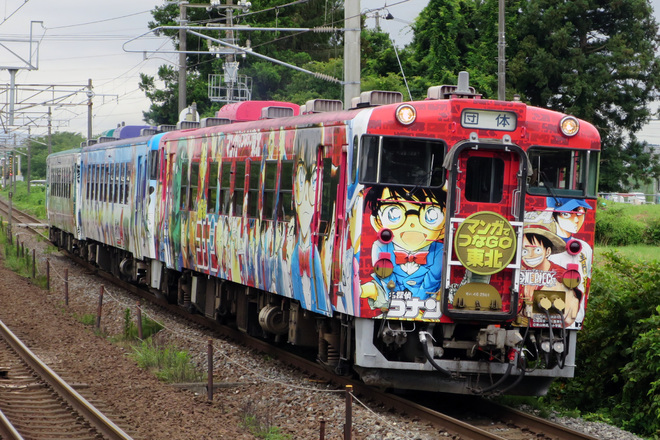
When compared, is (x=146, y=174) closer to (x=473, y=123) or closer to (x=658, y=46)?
(x=473, y=123)

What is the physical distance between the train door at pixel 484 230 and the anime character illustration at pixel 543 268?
0.70 ft

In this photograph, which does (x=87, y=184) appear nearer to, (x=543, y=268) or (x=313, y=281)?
(x=313, y=281)

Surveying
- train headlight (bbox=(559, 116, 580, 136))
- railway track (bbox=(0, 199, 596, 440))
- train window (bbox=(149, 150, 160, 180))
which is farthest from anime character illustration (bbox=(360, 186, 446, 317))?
train window (bbox=(149, 150, 160, 180))

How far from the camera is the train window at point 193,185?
1573 cm

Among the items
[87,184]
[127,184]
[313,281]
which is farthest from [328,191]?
[87,184]

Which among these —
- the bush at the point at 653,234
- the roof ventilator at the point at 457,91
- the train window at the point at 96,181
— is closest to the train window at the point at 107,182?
the train window at the point at 96,181

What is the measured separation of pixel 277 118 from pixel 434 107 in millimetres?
3992

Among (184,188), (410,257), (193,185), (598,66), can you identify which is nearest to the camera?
(410,257)

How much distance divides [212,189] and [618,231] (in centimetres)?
1678

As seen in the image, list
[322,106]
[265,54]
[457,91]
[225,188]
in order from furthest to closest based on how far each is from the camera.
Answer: [265,54], [225,188], [322,106], [457,91]

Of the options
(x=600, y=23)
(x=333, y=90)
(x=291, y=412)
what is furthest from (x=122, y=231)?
(x=333, y=90)

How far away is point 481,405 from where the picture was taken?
1041 cm

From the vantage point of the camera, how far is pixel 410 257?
9602 millimetres

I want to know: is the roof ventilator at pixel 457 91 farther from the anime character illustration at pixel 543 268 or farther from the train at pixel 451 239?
the anime character illustration at pixel 543 268
